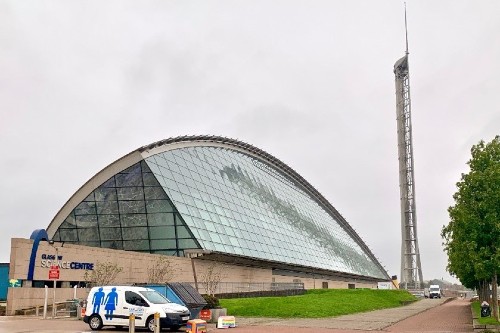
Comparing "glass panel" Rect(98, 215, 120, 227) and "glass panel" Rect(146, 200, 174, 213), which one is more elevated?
"glass panel" Rect(146, 200, 174, 213)

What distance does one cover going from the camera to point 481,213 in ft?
94.4

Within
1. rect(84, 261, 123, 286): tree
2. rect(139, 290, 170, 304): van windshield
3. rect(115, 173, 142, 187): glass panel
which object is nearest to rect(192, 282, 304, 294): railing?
rect(84, 261, 123, 286): tree

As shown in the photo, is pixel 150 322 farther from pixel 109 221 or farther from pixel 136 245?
pixel 109 221

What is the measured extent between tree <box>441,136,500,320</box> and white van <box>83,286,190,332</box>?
15.2 metres

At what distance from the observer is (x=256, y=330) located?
23984mm

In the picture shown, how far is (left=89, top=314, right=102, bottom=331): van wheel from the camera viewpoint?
23469 millimetres

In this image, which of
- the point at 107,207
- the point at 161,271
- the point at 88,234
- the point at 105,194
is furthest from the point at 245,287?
the point at 105,194

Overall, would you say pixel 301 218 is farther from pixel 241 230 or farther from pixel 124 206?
pixel 124 206

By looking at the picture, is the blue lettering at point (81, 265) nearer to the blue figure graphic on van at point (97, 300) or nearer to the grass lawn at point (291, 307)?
the grass lawn at point (291, 307)

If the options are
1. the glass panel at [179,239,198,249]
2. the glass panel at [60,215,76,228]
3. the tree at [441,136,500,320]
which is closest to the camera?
the tree at [441,136,500,320]

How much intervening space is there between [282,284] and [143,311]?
110 ft

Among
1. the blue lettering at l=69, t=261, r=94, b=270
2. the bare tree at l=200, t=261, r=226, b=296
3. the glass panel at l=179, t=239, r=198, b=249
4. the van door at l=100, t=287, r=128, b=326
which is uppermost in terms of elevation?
the glass panel at l=179, t=239, r=198, b=249

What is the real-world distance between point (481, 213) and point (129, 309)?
18.4 m

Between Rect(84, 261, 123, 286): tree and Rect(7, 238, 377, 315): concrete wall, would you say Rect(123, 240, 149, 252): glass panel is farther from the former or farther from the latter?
Rect(84, 261, 123, 286): tree
